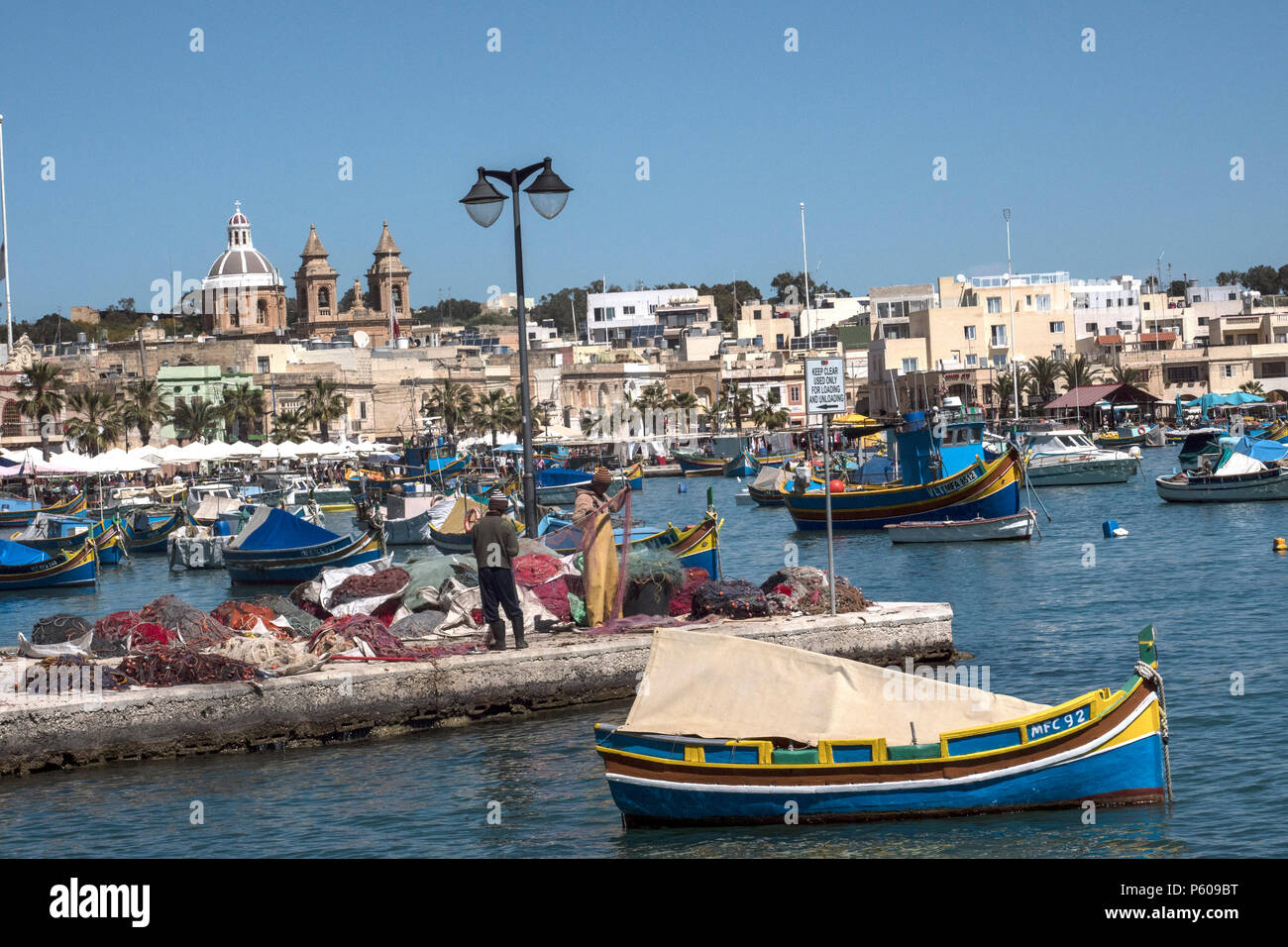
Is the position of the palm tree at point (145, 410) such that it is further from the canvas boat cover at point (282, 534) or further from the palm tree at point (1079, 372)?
the palm tree at point (1079, 372)

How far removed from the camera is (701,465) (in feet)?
273

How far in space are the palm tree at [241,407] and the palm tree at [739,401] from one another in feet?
97.2

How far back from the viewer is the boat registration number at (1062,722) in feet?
32.2

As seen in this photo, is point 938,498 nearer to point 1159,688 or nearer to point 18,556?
point 18,556

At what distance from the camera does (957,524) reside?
35.4 m

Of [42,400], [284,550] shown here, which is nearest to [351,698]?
[284,550]

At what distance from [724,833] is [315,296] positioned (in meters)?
114

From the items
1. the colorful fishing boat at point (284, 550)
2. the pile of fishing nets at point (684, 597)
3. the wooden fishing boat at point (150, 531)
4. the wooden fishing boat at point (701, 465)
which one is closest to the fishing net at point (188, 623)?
the pile of fishing nets at point (684, 597)

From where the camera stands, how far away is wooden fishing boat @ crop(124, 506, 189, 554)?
45750 mm

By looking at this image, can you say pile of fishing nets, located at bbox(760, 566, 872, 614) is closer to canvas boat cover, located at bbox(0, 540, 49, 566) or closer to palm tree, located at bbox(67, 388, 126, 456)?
canvas boat cover, located at bbox(0, 540, 49, 566)

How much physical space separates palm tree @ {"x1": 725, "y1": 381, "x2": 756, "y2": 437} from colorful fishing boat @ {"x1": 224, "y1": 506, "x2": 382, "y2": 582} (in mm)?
62926

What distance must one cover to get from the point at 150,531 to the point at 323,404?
1342 inches

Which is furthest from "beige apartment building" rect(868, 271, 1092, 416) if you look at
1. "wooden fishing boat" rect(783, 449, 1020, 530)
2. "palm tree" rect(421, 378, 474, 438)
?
"wooden fishing boat" rect(783, 449, 1020, 530)
